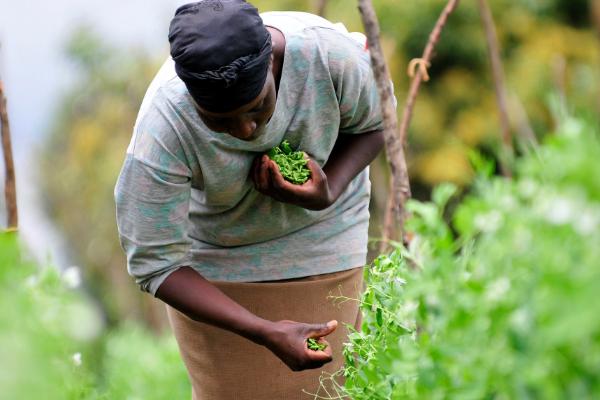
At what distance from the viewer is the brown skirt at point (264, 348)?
3.40 metres

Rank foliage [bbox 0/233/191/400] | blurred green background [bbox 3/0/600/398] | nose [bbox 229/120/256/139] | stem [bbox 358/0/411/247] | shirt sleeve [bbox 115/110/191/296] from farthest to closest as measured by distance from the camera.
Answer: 1. blurred green background [bbox 3/0/600/398]
2. stem [bbox 358/0/411/247]
3. shirt sleeve [bbox 115/110/191/296]
4. nose [bbox 229/120/256/139]
5. foliage [bbox 0/233/191/400]

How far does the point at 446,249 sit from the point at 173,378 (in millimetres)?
5058

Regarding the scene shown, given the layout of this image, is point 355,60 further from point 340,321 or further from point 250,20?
point 340,321

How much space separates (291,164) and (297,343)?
555 mm

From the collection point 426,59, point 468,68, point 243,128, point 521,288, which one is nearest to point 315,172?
point 243,128

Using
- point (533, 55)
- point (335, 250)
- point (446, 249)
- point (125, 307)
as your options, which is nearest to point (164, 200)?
point (335, 250)

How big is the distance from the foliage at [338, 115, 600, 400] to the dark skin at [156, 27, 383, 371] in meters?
0.87

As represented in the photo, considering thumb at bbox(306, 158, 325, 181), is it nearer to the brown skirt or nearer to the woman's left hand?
the woman's left hand

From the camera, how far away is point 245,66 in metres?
2.66

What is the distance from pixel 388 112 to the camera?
10.6 ft

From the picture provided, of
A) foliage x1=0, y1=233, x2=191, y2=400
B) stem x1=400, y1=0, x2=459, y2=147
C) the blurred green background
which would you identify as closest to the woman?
foliage x1=0, y1=233, x2=191, y2=400

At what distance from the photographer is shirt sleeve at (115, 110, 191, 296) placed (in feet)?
9.43

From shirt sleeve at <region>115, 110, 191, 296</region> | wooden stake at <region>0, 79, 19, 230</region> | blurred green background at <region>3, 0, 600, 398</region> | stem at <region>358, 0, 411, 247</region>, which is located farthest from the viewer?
blurred green background at <region>3, 0, 600, 398</region>

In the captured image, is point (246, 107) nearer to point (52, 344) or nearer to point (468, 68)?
point (52, 344)
